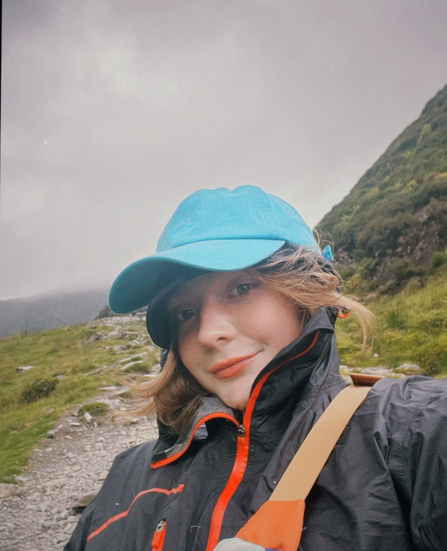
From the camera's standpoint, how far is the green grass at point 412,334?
4973mm

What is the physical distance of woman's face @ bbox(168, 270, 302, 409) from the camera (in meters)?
1.28

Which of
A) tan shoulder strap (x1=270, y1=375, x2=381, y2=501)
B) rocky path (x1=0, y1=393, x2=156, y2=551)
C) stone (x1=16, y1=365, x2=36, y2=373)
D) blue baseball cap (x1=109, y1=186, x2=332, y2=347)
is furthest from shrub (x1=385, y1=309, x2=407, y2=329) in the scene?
stone (x1=16, y1=365, x2=36, y2=373)

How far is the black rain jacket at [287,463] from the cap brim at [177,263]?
0.33 meters

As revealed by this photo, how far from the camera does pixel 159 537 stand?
112 centimetres

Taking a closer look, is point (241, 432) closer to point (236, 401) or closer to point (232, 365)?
point (236, 401)

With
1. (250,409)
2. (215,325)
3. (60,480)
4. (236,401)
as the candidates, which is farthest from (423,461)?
(60,480)

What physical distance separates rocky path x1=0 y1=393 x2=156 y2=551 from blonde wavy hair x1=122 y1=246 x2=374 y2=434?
9.47 feet

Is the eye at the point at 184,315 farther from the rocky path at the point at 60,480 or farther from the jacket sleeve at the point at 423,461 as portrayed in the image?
the rocky path at the point at 60,480

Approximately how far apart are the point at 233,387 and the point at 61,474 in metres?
4.98

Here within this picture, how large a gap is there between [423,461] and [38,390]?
966 cm

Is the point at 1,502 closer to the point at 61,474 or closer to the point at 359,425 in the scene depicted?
the point at 61,474

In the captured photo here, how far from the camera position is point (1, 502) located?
4098 millimetres

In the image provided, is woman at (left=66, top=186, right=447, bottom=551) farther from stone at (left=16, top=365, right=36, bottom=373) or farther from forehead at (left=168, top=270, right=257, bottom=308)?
stone at (left=16, top=365, right=36, bottom=373)

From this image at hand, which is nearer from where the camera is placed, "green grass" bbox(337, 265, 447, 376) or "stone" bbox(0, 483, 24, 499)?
"stone" bbox(0, 483, 24, 499)
